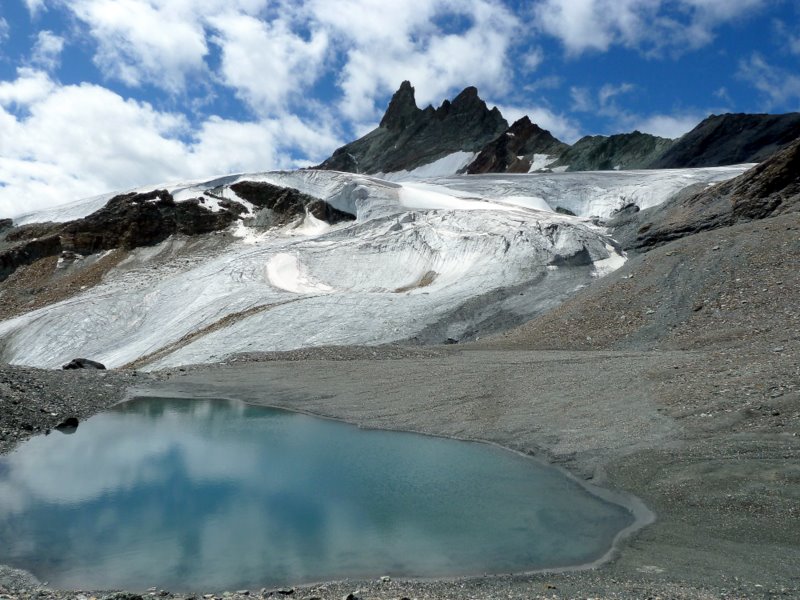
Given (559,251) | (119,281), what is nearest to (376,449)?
(559,251)

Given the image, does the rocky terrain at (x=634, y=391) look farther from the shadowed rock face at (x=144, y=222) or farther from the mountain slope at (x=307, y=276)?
the shadowed rock face at (x=144, y=222)

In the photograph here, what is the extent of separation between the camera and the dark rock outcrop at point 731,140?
77562mm

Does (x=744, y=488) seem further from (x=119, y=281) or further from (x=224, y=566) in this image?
(x=119, y=281)

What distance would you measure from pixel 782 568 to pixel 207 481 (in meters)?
10.3

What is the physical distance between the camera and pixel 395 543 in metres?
10.8

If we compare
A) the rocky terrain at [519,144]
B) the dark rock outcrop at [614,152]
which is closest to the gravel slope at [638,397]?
the rocky terrain at [519,144]

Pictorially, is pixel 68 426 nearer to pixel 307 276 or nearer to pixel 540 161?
pixel 307 276

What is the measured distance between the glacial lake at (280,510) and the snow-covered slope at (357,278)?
1364cm

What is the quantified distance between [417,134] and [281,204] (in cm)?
8151

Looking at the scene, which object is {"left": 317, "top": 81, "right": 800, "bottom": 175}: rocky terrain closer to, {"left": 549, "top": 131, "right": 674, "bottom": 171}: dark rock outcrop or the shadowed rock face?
{"left": 549, "top": 131, "right": 674, "bottom": 171}: dark rock outcrop

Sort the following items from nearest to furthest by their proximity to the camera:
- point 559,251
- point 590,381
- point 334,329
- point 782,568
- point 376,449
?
point 782,568 → point 376,449 → point 590,381 → point 334,329 → point 559,251

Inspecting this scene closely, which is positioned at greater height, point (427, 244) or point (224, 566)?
point (427, 244)

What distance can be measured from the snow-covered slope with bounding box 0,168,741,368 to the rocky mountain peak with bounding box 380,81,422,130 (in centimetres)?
8357

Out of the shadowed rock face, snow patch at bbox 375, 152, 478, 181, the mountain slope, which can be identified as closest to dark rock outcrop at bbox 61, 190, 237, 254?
the shadowed rock face
